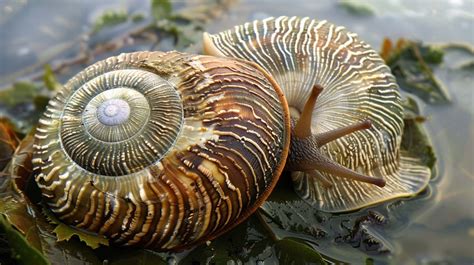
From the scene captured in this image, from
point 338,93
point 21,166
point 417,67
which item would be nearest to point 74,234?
point 21,166

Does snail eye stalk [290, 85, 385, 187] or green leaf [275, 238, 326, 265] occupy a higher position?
snail eye stalk [290, 85, 385, 187]

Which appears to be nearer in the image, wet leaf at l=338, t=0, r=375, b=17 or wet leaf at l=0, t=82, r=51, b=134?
wet leaf at l=0, t=82, r=51, b=134

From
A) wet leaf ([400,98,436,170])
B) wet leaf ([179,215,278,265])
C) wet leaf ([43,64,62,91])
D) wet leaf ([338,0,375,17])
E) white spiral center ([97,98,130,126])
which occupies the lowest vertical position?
wet leaf ([179,215,278,265])

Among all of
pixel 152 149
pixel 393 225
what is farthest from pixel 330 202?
pixel 152 149

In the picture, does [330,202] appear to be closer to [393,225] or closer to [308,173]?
[308,173]

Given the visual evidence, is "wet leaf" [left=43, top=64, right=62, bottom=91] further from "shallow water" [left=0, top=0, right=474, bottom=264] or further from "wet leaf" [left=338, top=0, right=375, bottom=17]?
"wet leaf" [left=338, top=0, right=375, bottom=17]

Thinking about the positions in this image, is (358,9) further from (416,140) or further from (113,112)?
(113,112)

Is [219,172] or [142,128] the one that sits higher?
[142,128]

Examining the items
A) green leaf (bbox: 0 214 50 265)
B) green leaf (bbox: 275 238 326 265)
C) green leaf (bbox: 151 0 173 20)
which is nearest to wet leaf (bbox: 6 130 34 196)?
green leaf (bbox: 0 214 50 265)
